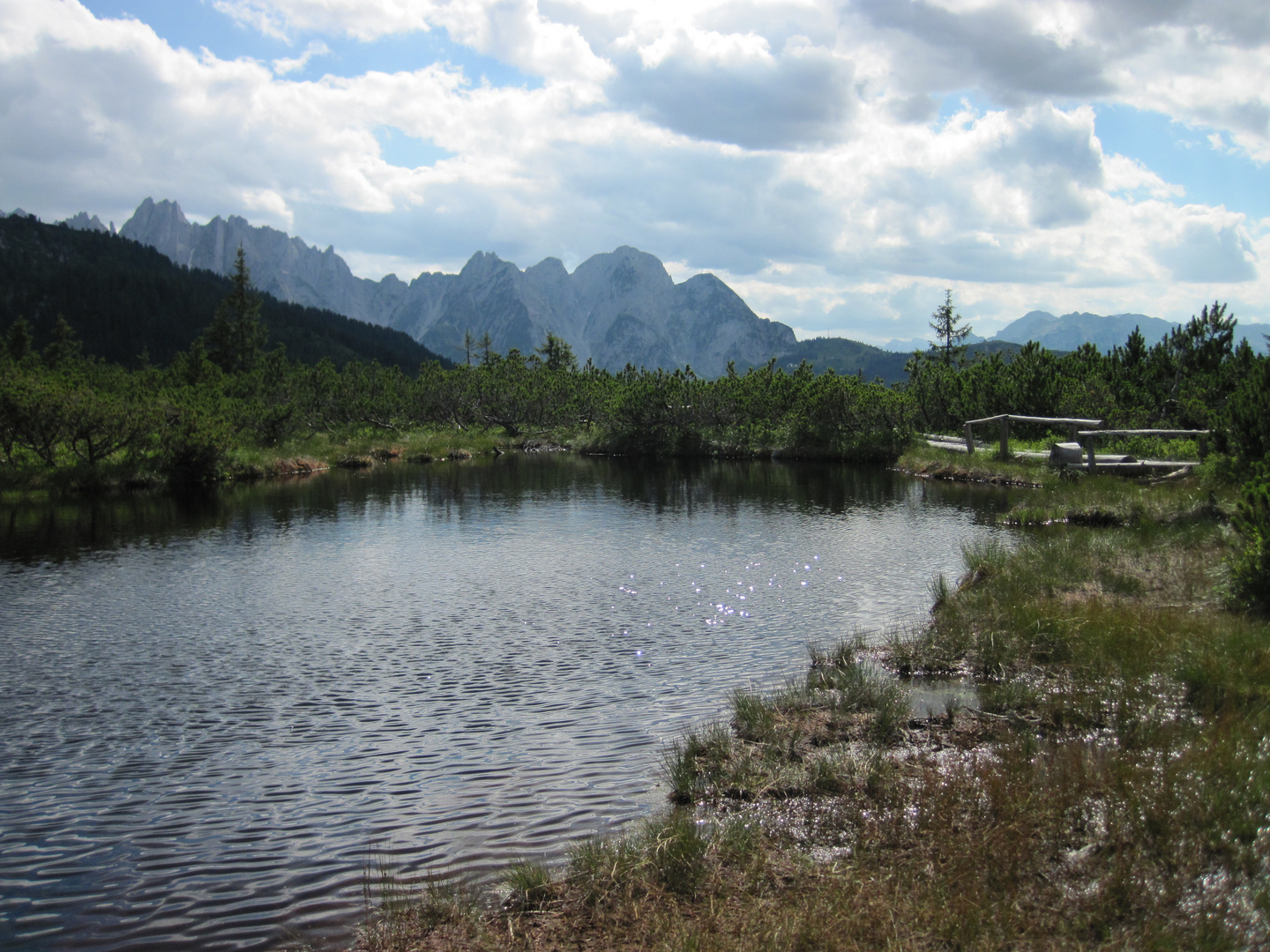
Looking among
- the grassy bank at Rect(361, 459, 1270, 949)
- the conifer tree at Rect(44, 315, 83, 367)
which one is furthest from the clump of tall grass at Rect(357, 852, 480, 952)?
the conifer tree at Rect(44, 315, 83, 367)

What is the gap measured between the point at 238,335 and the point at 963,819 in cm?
11565

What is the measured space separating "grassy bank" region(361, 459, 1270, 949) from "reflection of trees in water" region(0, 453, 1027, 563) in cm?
2119

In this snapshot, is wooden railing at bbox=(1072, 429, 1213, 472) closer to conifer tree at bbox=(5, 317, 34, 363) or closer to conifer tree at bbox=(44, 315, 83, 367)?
conifer tree at bbox=(44, 315, 83, 367)

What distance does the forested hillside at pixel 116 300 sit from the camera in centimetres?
14750

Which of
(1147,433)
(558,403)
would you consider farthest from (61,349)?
(1147,433)

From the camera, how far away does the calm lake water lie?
7949 mm

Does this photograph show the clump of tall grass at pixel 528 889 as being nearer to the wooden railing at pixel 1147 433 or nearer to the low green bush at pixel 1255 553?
the low green bush at pixel 1255 553

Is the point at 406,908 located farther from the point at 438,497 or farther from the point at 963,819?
the point at 438,497

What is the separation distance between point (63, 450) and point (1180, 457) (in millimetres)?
55153

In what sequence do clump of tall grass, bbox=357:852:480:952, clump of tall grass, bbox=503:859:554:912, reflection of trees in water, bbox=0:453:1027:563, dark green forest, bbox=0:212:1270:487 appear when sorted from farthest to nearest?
1. dark green forest, bbox=0:212:1270:487
2. reflection of trees in water, bbox=0:453:1027:563
3. clump of tall grass, bbox=503:859:554:912
4. clump of tall grass, bbox=357:852:480:952

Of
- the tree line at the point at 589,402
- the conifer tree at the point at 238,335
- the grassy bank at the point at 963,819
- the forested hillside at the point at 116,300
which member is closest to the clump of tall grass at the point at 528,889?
the grassy bank at the point at 963,819

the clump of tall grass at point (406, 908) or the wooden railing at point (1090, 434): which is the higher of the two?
the wooden railing at point (1090, 434)

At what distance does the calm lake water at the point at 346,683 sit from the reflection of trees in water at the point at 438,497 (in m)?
0.55

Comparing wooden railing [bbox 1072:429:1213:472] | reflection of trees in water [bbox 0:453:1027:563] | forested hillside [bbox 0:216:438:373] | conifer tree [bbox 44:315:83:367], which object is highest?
forested hillside [bbox 0:216:438:373]
